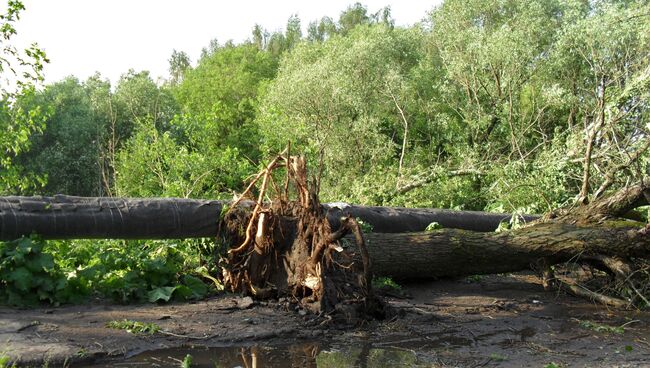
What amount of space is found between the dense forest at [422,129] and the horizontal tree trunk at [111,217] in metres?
0.26

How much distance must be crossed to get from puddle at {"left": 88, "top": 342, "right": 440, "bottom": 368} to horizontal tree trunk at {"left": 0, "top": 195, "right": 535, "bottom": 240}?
175 cm

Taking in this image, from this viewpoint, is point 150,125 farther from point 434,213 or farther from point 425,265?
point 425,265

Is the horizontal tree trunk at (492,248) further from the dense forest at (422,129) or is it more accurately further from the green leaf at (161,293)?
the green leaf at (161,293)

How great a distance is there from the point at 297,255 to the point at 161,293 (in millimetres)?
1439

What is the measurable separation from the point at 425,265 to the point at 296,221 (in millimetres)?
2115

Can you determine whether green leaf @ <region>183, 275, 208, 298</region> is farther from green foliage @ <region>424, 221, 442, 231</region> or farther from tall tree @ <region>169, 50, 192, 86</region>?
tall tree @ <region>169, 50, 192, 86</region>

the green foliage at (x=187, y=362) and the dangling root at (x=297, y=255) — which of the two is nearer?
the green foliage at (x=187, y=362)

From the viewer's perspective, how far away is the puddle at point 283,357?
5.07 meters

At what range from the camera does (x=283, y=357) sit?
539cm

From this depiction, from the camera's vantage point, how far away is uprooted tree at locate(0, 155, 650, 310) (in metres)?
6.70

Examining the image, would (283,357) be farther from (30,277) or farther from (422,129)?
(422,129)

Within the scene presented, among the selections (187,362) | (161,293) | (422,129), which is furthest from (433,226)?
(422,129)

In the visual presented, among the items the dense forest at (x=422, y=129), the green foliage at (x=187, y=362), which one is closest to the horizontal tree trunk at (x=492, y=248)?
the dense forest at (x=422, y=129)

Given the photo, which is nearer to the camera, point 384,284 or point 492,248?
point 384,284
